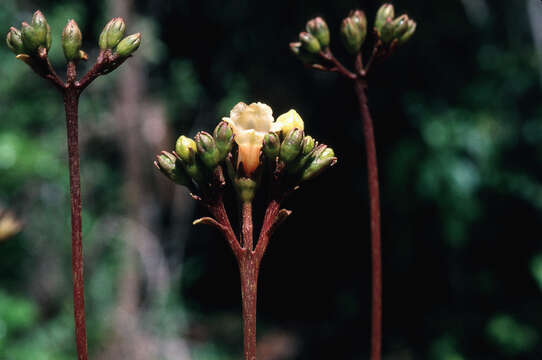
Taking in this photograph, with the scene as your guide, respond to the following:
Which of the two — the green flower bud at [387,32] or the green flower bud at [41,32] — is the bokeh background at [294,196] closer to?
the green flower bud at [387,32]

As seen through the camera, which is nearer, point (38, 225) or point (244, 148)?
point (244, 148)

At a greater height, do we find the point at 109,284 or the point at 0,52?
the point at 0,52

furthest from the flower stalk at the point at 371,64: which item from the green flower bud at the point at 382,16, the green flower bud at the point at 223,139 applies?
the green flower bud at the point at 223,139

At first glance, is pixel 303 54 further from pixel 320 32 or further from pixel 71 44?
pixel 71 44

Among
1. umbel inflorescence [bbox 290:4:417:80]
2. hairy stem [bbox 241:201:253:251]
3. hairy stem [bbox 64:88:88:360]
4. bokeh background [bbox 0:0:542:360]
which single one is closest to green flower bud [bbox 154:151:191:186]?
hairy stem [bbox 241:201:253:251]

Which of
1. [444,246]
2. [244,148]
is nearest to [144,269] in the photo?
[444,246]

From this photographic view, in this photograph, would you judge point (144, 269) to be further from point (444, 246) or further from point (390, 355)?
point (444, 246)

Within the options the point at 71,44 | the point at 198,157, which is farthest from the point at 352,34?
the point at 71,44

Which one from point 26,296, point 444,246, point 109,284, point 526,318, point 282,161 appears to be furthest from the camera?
point 109,284

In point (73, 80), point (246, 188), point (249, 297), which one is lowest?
point (249, 297)
